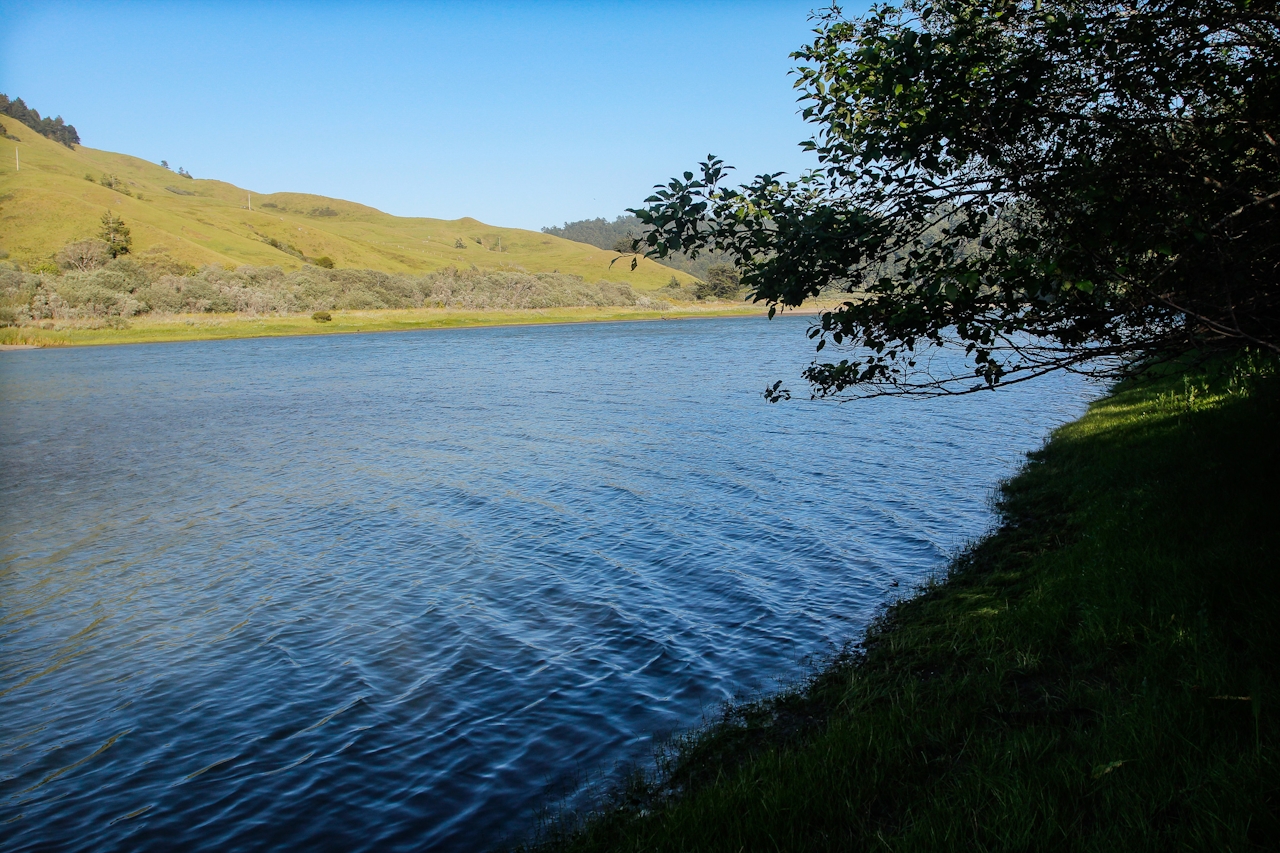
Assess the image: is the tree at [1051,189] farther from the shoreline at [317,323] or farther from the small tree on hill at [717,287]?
the small tree on hill at [717,287]

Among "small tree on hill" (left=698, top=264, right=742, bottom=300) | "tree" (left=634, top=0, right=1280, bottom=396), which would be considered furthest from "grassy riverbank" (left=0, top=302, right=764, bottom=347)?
"tree" (left=634, top=0, right=1280, bottom=396)

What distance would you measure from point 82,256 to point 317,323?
35940 millimetres

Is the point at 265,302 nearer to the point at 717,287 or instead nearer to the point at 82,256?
the point at 82,256

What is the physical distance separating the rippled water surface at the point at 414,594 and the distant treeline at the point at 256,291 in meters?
70.1

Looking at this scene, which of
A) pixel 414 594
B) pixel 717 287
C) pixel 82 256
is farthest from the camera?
pixel 717 287

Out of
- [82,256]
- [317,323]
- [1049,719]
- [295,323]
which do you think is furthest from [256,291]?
[1049,719]

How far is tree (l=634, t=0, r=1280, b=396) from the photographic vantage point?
6855mm

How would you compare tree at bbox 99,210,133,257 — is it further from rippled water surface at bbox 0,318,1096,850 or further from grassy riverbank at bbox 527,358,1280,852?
grassy riverbank at bbox 527,358,1280,852

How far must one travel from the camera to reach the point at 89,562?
49.3ft

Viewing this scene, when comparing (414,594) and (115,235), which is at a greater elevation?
(115,235)

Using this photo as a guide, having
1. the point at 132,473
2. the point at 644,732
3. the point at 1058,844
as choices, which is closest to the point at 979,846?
the point at 1058,844

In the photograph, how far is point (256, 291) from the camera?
4358 inches

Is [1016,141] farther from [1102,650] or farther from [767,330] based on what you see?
[767,330]

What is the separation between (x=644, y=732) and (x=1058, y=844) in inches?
180
